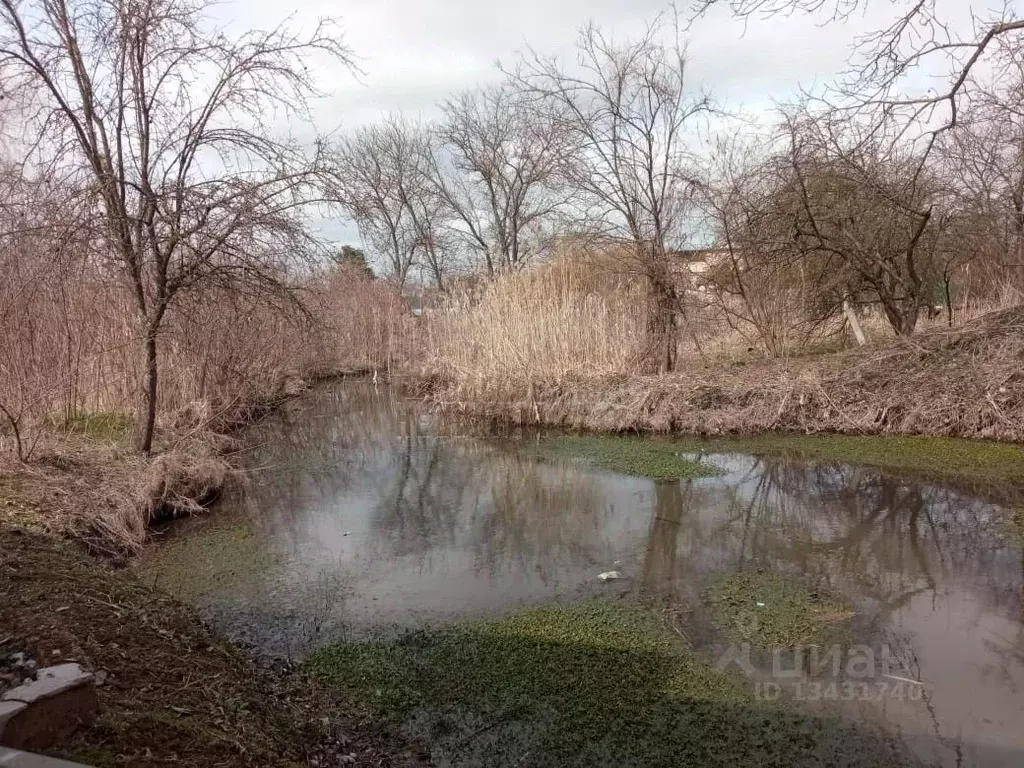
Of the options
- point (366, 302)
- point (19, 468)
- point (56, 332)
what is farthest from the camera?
point (366, 302)

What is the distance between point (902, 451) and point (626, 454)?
10.5ft

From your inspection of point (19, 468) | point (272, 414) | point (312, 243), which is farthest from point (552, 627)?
point (272, 414)

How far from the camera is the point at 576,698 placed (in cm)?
341

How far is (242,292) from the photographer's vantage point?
21.9 ft

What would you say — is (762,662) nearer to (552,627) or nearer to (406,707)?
(552,627)

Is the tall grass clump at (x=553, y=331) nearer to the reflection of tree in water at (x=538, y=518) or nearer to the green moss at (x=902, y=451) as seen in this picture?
the green moss at (x=902, y=451)

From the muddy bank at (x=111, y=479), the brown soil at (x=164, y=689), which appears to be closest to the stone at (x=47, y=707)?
the brown soil at (x=164, y=689)

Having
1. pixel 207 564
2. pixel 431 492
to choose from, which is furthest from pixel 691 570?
pixel 207 564

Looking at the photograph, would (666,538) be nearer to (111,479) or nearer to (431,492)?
(431,492)

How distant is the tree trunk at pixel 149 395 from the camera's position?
695 cm

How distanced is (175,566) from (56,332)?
4.40 meters

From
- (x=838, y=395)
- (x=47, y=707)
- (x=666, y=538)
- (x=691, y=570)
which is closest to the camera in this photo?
(x=47, y=707)

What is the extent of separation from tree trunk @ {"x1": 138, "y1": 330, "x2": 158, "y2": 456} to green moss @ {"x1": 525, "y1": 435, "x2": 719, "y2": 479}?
4.69 metres

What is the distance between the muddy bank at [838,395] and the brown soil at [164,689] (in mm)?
7088
